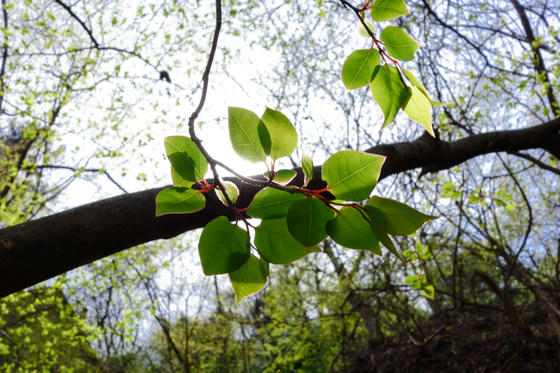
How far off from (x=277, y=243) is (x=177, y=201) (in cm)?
9

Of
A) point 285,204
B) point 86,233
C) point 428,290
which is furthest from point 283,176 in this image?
point 428,290

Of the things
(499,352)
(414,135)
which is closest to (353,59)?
(499,352)

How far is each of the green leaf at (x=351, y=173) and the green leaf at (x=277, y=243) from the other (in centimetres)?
5

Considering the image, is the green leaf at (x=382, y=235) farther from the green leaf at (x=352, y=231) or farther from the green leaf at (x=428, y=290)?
the green leaf at (x=428, y=290)

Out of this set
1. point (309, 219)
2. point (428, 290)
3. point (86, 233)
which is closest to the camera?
point (309, 219)

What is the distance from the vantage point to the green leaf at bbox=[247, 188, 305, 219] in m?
0.26

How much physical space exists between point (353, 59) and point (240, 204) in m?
0.31

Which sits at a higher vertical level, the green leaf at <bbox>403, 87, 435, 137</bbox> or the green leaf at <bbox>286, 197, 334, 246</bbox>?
the green leaf at <bbox>403, 87, 435, 137</bbox>

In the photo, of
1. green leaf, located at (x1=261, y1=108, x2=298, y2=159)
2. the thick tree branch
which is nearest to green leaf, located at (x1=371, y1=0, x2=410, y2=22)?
green leaf, located at (x1=261, y1=108, x2=298, y2=159)

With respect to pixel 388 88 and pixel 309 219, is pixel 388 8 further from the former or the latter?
pixel 309 219

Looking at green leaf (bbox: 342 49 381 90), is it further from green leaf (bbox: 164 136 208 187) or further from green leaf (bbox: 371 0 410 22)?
green leaf (bbox: 164 136 208 187)

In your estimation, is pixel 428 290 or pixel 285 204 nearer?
pixel 285 204

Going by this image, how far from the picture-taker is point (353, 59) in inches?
12.3

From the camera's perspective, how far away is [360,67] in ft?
1.03
